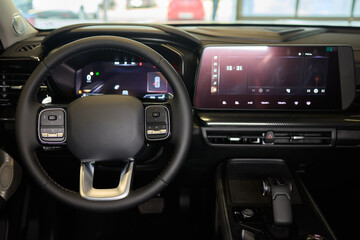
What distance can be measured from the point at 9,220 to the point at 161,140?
0.92m

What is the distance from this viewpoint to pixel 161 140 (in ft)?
3.61

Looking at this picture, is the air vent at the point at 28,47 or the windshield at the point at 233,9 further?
the windshield at the point at 233,9

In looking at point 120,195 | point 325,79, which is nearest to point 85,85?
point 120,195

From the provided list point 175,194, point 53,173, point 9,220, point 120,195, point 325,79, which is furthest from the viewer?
point 175,194

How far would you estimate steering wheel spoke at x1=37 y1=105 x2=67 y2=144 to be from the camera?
3.56 feet

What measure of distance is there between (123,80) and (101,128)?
0.45m

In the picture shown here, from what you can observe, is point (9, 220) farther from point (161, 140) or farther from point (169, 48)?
point (169, 48)

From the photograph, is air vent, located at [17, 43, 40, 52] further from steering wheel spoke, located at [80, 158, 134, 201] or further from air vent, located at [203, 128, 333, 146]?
air vent, located at [203, 128, 333, 146]

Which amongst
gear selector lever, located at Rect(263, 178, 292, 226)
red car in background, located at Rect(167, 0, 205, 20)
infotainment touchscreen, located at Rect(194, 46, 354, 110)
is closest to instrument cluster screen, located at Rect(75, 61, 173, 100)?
infotainment touchscreen, located at Rect(194, 46, 354, 110)

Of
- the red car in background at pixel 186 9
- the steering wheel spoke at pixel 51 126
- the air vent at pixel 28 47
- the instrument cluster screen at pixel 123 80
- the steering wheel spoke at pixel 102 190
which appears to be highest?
the red car in background at pixel 186 9

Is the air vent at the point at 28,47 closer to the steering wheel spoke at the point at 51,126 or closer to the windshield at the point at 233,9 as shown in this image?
the steering wheel spoke at the point at 51,126

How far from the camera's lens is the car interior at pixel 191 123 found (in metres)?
1.06

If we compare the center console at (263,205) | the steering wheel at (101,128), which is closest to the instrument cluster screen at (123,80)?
the steering wheel at (101,128)

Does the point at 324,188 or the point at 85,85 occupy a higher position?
the point at 85,85
